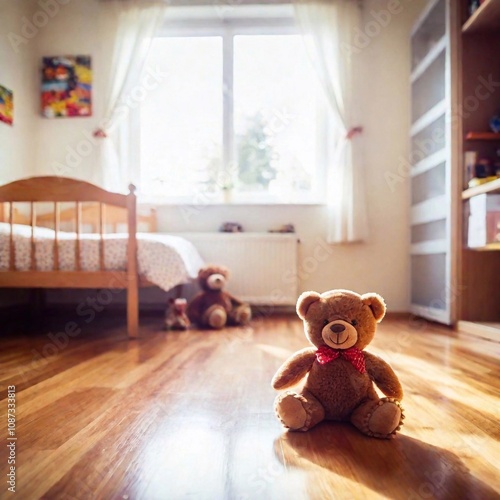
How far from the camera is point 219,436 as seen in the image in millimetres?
942

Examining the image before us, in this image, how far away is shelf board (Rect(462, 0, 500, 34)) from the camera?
235cm

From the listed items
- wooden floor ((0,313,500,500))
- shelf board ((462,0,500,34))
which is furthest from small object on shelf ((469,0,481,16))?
wooden floor ((0,313,500,500))

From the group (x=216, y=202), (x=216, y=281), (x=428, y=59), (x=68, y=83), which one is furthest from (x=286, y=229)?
(x=68, y=83)

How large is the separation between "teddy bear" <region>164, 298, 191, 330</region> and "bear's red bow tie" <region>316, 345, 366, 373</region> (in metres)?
1.75

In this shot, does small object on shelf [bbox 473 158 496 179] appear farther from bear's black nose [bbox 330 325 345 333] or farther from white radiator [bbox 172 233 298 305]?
bear's black nose [bbox 330 325 345 333]

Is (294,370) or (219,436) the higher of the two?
(294,370)

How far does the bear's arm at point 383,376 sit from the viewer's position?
985mm

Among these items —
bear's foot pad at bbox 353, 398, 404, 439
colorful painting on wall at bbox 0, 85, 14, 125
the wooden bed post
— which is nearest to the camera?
bear's foot pad at bbox 353, 398, 404, 439

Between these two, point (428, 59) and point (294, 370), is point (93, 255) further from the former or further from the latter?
point (428, 59)

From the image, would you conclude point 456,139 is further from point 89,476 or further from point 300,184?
point 89,476

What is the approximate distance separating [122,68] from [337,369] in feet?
10.3

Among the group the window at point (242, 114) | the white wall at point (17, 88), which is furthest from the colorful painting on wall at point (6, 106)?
the window at point (242, 114)

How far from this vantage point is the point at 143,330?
264 cm

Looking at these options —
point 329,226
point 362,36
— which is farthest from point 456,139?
point 362,36
